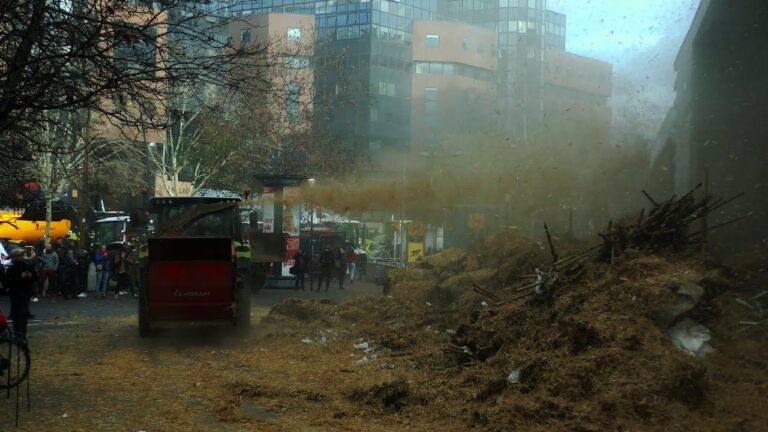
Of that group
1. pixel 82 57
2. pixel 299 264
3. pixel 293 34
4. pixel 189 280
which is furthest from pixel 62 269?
pixel 293 34

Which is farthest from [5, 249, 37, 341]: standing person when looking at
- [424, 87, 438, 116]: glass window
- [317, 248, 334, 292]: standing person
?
[424, 87, 438, 116]: glass window

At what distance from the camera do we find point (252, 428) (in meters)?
7.16

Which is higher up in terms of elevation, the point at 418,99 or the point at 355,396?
the point at 418,99

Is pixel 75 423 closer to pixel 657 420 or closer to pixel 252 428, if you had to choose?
pixel 252 428

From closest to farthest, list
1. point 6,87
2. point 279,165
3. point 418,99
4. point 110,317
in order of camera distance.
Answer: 1. point 6,87
2. point 110,317
3. point 279,165
4. point 418,99

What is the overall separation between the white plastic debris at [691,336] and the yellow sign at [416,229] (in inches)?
780

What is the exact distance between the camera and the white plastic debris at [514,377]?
300 inches

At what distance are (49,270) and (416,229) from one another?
1319 centimetres

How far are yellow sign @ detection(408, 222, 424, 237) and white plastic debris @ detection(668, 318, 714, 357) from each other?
19816mm

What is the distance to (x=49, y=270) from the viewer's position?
843 inches

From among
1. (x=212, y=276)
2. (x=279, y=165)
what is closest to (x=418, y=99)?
(x=279, y=165)

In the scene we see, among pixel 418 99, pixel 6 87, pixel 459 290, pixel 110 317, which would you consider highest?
pixel 418 99

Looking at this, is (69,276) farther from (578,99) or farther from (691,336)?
(691,336)

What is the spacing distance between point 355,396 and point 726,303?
4.42 meters
